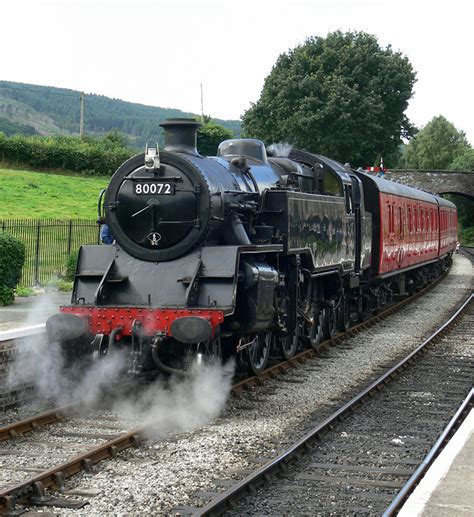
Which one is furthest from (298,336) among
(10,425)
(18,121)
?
(18,121)

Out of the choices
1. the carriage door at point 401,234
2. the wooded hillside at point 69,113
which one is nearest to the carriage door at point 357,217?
the carriage door at point 401,234

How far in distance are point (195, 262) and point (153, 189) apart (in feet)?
3.21

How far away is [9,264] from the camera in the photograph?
52.7ft

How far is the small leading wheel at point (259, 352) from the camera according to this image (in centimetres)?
1055

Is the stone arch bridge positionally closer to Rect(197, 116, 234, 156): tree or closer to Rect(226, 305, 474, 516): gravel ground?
Rect(197, 116, 234, 156): tree

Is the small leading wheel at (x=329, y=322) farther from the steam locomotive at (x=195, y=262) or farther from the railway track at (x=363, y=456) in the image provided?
the railway track at (x=363, y=456)

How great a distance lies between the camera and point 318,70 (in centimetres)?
4838

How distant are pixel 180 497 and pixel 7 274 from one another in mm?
10620

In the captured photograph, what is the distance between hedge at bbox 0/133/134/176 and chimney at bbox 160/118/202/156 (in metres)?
39.3

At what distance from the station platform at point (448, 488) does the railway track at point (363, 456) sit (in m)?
0.24

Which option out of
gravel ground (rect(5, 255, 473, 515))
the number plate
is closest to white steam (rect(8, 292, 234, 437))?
gravel ground (rect(5, 255, 473, 515))

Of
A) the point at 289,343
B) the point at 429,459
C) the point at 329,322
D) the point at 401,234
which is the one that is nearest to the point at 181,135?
the point at 289,343

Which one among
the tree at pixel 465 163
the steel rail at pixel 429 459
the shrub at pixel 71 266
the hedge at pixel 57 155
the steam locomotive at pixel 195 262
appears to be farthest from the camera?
the tree at pixel 465 163

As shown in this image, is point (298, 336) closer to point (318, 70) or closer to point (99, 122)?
point (318, 70)
